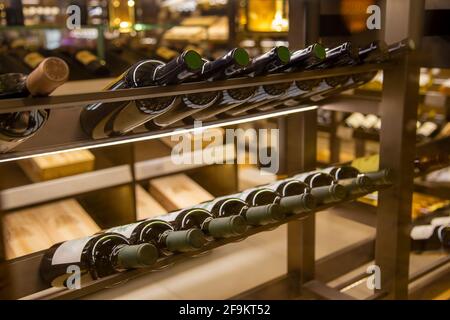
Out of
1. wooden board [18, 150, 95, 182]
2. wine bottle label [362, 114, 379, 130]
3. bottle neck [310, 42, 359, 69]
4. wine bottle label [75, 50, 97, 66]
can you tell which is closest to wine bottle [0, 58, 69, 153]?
bottle neck [310, 42, 359, 69]

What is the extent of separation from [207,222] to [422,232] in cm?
129

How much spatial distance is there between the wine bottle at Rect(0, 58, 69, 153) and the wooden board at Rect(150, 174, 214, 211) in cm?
179

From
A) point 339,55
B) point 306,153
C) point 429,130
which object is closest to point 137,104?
point 339,55

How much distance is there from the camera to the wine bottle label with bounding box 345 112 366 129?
10.6 feet

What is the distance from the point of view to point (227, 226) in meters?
1.15

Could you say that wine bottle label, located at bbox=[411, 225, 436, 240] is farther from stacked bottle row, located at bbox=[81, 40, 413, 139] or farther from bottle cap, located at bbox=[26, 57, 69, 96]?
bottle cap, located at bbox=[26, 57, 69, 96]

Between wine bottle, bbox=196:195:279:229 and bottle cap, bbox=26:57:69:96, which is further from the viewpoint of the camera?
wine bottle, bbox=196:195:279:229

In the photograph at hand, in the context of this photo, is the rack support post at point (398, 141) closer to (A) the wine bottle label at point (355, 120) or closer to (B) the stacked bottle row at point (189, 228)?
(B) the stacked bottle row at point (189, 228)

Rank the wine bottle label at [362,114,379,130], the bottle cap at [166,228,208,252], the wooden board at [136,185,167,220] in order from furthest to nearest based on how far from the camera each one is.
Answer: the wine bottle label at [362,114,379,130] → the wooden board at [136,185,167,220] → the bottle cap at [166,228,208,252]

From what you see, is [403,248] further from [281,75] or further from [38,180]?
[38,180]

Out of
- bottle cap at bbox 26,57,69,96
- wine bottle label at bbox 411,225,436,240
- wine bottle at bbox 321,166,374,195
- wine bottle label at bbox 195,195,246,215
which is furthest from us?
wine bottle label at bbox 411,225,436,240

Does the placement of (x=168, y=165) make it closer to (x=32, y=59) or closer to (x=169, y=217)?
(x=32, y=59)

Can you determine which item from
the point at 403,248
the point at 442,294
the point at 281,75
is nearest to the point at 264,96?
the point at 281,75

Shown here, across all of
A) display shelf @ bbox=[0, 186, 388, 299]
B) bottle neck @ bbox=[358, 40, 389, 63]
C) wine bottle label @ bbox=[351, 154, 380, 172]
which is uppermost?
bottle neck @ bbox=[358, 40, 389, 63]
